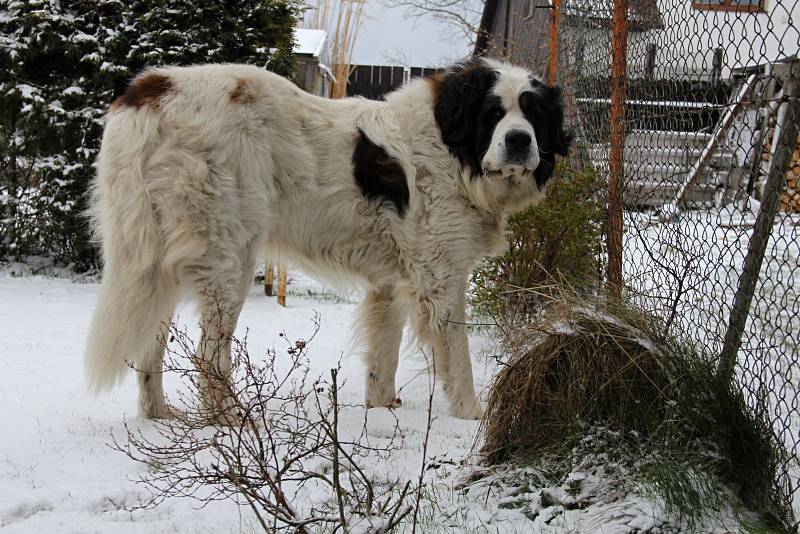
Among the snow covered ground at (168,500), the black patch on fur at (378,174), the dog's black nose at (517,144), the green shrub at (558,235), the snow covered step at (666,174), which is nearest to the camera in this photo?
the snow covered ground at (168,500)

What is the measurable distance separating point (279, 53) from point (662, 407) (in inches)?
266

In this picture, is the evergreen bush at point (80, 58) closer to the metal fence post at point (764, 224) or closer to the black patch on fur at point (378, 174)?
the black patch on fur at point (378, 174)

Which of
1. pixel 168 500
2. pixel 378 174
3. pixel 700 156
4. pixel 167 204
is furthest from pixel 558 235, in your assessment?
pixel 168 500

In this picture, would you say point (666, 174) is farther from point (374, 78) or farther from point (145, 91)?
point (374, 78)

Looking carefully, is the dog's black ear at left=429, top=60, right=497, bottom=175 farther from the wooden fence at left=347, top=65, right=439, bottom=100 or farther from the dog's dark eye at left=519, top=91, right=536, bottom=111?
the wooden fence at left=347, top=65, right=439, bottom=100

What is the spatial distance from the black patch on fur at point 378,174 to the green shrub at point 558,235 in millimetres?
1420

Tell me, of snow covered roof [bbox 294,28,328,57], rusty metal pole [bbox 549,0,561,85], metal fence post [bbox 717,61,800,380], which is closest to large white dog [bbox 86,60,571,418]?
metal fence post [bbox 717,61,800,380]

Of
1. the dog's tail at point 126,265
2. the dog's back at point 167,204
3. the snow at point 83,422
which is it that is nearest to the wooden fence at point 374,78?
the snow at point 83,422

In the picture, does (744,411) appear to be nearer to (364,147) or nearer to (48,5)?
(364,147)

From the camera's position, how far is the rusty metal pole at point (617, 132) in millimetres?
4734

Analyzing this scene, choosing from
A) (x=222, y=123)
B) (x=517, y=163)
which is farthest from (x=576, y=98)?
(x=222, y=123)

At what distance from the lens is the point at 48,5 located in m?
8.13

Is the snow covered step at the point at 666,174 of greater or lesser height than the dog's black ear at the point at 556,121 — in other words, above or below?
below

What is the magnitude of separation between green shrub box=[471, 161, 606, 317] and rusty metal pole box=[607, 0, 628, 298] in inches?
14.1
